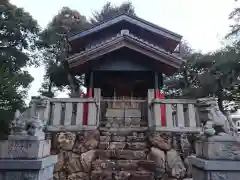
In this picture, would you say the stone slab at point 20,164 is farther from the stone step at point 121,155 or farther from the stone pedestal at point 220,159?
the stone step at point 121,155

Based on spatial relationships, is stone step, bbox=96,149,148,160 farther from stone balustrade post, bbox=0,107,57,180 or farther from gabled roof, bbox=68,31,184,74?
gabled roof, bbox=68,31,184,74

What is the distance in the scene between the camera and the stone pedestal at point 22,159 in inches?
123

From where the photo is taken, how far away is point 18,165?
3125 millimetres

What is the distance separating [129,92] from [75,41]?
14.2ft

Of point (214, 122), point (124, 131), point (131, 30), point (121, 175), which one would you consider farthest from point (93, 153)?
point (131, 30)

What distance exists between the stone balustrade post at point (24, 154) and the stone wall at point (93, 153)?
244 cm

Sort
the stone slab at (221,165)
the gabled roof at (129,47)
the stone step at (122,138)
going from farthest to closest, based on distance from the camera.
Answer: the gabled roof at (129,47) < the stone step at (122,138) < the stone slab at (221,165)

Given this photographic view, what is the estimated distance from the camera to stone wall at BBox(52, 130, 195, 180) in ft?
18.8

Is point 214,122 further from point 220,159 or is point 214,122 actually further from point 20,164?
point 20,164

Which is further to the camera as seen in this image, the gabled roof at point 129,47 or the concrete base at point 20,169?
the gabled roof at point 129,47

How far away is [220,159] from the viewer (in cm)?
314

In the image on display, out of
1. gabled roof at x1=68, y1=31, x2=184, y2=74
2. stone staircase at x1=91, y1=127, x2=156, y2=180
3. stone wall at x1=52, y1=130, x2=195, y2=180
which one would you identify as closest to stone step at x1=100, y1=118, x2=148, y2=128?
stone staircase at x1=91, y1=127, x2=156, y2=180

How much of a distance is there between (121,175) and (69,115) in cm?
285

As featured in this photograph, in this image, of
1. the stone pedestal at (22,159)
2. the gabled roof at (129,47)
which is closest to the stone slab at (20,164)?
the stone pedestal at (22,159)
